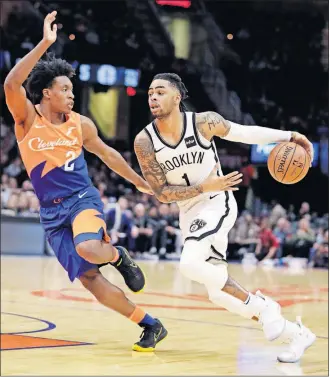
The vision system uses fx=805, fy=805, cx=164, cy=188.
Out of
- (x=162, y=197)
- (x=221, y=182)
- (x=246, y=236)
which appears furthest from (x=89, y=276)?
(x=246, y=236)

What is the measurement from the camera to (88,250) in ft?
18.0

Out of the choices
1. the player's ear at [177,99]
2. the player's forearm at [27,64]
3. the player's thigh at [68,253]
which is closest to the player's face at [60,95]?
the player's forearm at [27,64]

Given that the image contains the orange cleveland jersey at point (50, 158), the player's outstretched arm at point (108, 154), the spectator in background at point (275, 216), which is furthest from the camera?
the spectator in background at point (275, 216)

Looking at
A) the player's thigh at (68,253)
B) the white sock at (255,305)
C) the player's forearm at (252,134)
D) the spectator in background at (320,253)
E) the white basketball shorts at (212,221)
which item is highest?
the player's forearm at (252,134)

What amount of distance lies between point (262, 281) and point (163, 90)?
8.05m

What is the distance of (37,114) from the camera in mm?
5793

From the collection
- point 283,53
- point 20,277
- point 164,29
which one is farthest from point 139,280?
point 283,53

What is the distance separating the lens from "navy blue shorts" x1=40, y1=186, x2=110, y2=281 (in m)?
5.61

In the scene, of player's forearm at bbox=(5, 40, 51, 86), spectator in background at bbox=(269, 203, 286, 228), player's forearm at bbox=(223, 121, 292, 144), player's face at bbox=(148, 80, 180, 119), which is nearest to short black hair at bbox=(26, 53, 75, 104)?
player's forearm at bbox=(5, 40, 51, 86)

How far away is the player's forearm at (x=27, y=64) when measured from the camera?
5.24m

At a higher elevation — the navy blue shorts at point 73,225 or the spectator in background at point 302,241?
the navy blue shorts at point 73,225

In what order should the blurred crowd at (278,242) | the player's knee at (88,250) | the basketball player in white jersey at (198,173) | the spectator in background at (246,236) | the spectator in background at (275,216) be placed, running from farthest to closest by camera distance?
the spectator in background at (275,216) < the spectator in background at (246,236) < the blurred crowd at (278,242) < the basketball player in white jersey at (198,173) < the player's knee at (88,250)

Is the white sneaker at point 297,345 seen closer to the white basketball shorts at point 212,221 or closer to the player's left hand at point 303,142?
the white basketball shorts at point 212,221

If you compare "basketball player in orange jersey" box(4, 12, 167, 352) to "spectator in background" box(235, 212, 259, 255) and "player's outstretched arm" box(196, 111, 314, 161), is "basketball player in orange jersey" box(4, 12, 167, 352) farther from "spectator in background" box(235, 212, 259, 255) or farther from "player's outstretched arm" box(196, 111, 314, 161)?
"spectator in background" box(235, 212, 259, 255)
